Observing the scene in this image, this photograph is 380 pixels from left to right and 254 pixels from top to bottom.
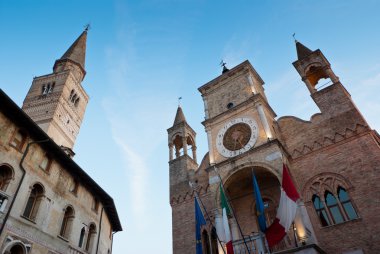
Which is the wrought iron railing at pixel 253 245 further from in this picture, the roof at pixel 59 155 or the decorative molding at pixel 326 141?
the roof at pixel 59 155

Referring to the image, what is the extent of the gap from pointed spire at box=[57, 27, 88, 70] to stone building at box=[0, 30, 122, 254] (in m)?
22.0

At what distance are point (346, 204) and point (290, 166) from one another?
3.03 m

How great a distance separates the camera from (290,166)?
48.1ft

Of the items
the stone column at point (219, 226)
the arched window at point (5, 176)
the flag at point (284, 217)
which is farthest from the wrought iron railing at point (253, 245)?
the arched window at point (5, 176)

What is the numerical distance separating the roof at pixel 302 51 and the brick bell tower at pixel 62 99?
20354 mm

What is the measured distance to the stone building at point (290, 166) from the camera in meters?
12.1

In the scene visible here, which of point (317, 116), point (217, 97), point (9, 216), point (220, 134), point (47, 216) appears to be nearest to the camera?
point (9, 216)

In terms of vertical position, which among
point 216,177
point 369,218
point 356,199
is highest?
point 216,177

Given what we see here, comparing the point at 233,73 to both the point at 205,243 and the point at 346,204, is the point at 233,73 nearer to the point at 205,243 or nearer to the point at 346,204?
the point at 346,204

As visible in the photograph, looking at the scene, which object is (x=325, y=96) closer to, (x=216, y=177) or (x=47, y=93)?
(x=216, y=177)

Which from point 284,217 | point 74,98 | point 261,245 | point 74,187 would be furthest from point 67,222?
point 74,98

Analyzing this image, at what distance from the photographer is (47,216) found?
12664mm

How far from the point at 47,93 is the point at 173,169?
18.3 meters

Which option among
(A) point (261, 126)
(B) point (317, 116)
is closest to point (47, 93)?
(A) point (261, 126)
